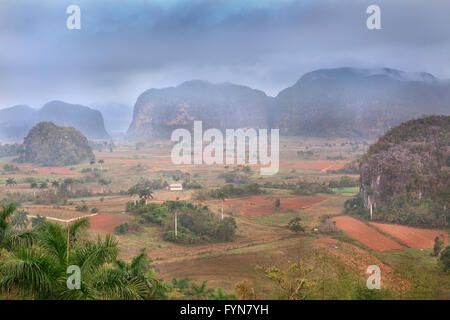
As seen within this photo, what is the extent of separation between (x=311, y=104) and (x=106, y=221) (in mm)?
101004

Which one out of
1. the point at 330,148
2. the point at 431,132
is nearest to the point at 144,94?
the point at 330,148

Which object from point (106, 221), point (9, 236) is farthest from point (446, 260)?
point (106, 221)

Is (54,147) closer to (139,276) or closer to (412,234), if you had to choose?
(412,234)

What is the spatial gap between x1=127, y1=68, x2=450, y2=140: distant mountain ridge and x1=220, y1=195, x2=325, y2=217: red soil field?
181ft

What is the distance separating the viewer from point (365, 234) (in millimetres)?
20625

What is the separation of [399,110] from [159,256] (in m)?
80.6

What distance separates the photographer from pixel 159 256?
17.4 meters

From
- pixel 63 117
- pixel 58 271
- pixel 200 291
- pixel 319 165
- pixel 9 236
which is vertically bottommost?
pixel 200 291

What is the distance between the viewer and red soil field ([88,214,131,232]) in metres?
21.5

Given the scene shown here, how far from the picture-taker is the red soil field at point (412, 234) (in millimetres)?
18942

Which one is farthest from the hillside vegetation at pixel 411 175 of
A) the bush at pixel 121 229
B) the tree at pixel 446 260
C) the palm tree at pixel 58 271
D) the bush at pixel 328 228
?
the palm tree at pixel 58 271

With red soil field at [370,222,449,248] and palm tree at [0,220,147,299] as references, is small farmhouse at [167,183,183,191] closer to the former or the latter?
red soil field at [370,222,449,248]
